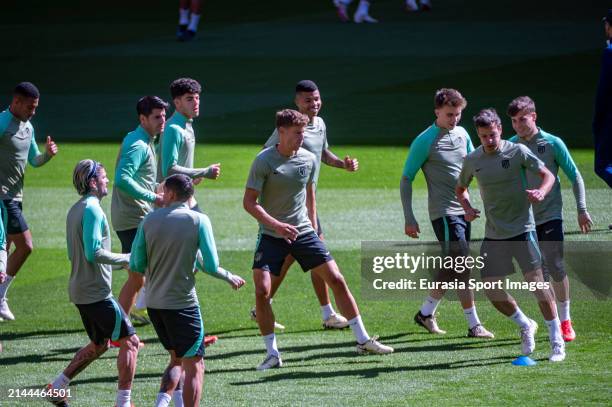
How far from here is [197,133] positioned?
23.8 m

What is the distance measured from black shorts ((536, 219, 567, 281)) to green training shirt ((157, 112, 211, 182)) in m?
3.13

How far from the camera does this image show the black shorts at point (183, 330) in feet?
27.1

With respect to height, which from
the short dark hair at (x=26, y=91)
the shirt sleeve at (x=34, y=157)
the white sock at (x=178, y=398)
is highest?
the short dark hair at (x=26, y=91)

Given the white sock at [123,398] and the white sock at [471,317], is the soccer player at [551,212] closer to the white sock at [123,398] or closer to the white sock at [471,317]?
the white sock at [471,317]

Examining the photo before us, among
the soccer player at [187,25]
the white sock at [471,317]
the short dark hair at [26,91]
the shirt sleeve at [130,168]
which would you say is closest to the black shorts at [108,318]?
the shirt sleeve at [130,168]

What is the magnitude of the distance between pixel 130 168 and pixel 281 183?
156 cm

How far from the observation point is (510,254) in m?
10.1

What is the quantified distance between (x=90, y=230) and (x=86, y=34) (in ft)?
86.5

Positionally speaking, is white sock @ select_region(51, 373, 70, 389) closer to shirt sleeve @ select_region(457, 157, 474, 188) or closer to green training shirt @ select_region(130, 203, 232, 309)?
Result: green training shirt @ select_region(130, 203, 232, 309)

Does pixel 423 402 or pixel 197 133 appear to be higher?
pixel 423 402

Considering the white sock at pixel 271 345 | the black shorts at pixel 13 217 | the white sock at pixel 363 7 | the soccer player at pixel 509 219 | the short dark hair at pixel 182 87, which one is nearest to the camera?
the soccer player at pixel 509 219

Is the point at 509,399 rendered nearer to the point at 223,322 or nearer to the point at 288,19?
the point at 223,322

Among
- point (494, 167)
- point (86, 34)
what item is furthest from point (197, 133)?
point (494, 167)

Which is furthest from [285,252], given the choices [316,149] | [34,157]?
[34,157]
